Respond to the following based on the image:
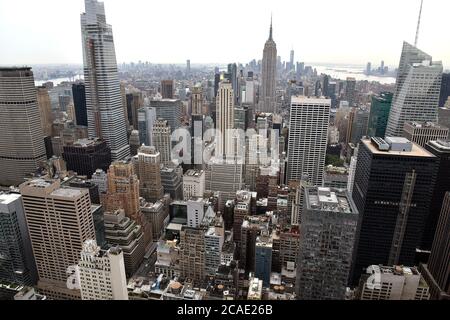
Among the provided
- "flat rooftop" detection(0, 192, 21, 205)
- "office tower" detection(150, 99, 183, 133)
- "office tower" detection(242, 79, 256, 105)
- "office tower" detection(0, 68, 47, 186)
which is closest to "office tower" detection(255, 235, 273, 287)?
"flat rooftop" detection(0, 192, 21, 205)

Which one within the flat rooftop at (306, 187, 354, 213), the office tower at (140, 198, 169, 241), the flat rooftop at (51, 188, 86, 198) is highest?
the flat rooftop at (306, 187, 354, 213)

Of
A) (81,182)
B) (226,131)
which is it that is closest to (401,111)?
(226,131)

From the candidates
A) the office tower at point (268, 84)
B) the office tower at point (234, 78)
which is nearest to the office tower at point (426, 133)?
the office tower at point (234, 78)

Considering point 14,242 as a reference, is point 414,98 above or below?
above

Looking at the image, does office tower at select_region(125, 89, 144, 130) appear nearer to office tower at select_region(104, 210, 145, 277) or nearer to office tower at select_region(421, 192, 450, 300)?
office tower at select_region(104, 210, 145, 277)

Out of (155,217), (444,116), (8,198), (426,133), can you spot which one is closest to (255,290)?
(155,217)

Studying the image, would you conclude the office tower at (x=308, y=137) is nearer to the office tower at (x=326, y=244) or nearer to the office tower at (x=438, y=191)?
the office tower at (x=438, y=191)

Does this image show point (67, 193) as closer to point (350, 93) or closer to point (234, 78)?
point (234, 78)
